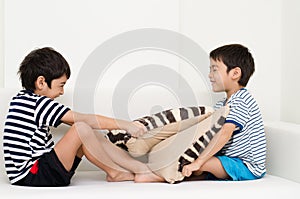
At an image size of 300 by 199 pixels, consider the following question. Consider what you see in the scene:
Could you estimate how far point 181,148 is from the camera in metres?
1.99

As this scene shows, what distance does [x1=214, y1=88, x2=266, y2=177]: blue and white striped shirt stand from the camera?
81.5 inches

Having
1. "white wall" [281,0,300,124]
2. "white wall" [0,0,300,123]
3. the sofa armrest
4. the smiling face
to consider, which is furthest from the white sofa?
"white wall" [0,0,300,123]

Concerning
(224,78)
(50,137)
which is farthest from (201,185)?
(50,137)

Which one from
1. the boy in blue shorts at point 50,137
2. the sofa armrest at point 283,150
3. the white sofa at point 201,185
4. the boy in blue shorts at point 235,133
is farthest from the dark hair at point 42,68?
the sofa armrest at point 283,150

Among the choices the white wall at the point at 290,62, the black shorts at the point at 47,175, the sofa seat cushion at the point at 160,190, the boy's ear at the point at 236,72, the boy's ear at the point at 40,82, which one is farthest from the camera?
the white wall at the point at 290,62

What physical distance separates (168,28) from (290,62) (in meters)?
0.67

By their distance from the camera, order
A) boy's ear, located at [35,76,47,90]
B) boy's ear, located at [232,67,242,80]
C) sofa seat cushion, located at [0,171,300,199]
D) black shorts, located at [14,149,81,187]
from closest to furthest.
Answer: sofa seat cushion, located at [0,171,300,199], black shorts, located at [14,149,81,187], boy's ear, located at [35,76,47,90], boy's ear, located at [232,67,242,80]

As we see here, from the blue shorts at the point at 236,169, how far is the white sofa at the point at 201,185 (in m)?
0.06

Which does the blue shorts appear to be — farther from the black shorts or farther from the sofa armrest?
the black shorts

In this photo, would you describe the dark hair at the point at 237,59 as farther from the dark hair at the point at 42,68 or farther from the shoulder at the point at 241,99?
the dark hair at the point at 42,68

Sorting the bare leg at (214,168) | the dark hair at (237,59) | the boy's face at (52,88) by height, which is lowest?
the bare leg at (214,168)

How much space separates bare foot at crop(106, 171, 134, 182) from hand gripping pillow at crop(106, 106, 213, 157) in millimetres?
92

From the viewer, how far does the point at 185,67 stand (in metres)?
2.90

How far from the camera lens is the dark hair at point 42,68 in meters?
1.99
